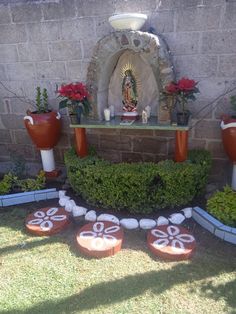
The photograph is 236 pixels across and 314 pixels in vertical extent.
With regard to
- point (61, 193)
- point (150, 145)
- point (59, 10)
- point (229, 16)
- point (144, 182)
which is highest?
point (59, 10)

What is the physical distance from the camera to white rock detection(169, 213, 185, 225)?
337 centimetres

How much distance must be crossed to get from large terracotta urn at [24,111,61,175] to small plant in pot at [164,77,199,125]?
1.57 metres

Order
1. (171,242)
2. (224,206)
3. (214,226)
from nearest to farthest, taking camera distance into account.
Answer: (171,242) < (214,226) < (224,206)

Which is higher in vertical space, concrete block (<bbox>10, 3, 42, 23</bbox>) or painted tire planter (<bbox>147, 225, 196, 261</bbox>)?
concrete block (<bbox>10, 3, 42, 23</bbox>)

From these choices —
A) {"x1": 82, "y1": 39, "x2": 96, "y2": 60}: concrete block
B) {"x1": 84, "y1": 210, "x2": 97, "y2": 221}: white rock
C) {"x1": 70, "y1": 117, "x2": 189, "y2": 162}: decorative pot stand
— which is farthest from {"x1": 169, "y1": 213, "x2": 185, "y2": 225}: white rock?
{"x1": 82, "y1": 39, "x2": 96, "y2": 60}: concrete block

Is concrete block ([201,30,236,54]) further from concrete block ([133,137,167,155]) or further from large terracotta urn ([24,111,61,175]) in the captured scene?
large terracotta urn ([24,111,61,175])

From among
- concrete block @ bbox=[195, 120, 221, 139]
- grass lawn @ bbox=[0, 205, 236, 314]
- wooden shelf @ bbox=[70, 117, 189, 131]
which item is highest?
wooden shelf @ bbox=[70, 117, 189, 131]

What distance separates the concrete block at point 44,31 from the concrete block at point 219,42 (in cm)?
181

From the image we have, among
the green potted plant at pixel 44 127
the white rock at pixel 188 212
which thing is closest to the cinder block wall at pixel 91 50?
the green potted plant at pixel 44 127

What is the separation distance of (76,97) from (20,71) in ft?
4.31

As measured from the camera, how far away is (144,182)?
11.2 ft

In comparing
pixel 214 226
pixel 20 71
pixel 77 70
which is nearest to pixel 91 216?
pixel 214 226

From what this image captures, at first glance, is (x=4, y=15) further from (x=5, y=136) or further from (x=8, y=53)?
(x=5, y=136)

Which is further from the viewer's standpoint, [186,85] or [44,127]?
[44,127]
